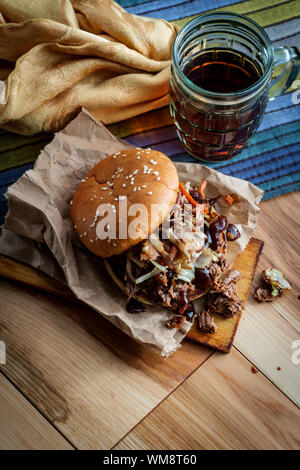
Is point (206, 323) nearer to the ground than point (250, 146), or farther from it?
nearer to the ground

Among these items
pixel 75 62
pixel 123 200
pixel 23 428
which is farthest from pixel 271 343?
pixel 75 62

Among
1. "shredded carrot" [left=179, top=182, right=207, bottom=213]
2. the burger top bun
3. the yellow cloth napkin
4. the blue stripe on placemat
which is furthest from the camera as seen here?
the blue stripe on placemat

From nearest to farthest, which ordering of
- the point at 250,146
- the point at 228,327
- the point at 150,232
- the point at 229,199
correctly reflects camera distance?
the point at 150,232 → the point at 228,327 → the point at 229,199 → the point at 250,146

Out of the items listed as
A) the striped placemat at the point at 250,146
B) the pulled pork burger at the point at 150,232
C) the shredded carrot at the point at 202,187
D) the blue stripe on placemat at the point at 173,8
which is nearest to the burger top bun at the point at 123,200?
the pulled pork burger at the point at 150,232

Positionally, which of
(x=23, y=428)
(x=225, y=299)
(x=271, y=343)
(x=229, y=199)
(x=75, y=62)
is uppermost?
(x=75, y=62)

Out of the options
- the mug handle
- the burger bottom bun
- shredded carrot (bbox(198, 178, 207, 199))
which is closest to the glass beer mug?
the mug handle

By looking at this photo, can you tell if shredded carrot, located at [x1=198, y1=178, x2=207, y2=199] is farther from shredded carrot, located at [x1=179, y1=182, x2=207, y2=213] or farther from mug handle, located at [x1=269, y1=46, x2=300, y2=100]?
mug handle, located at [x1=269, y1=46, x2=300, y2=100]

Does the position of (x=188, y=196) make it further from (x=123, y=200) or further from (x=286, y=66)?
(x=286, y=66)
